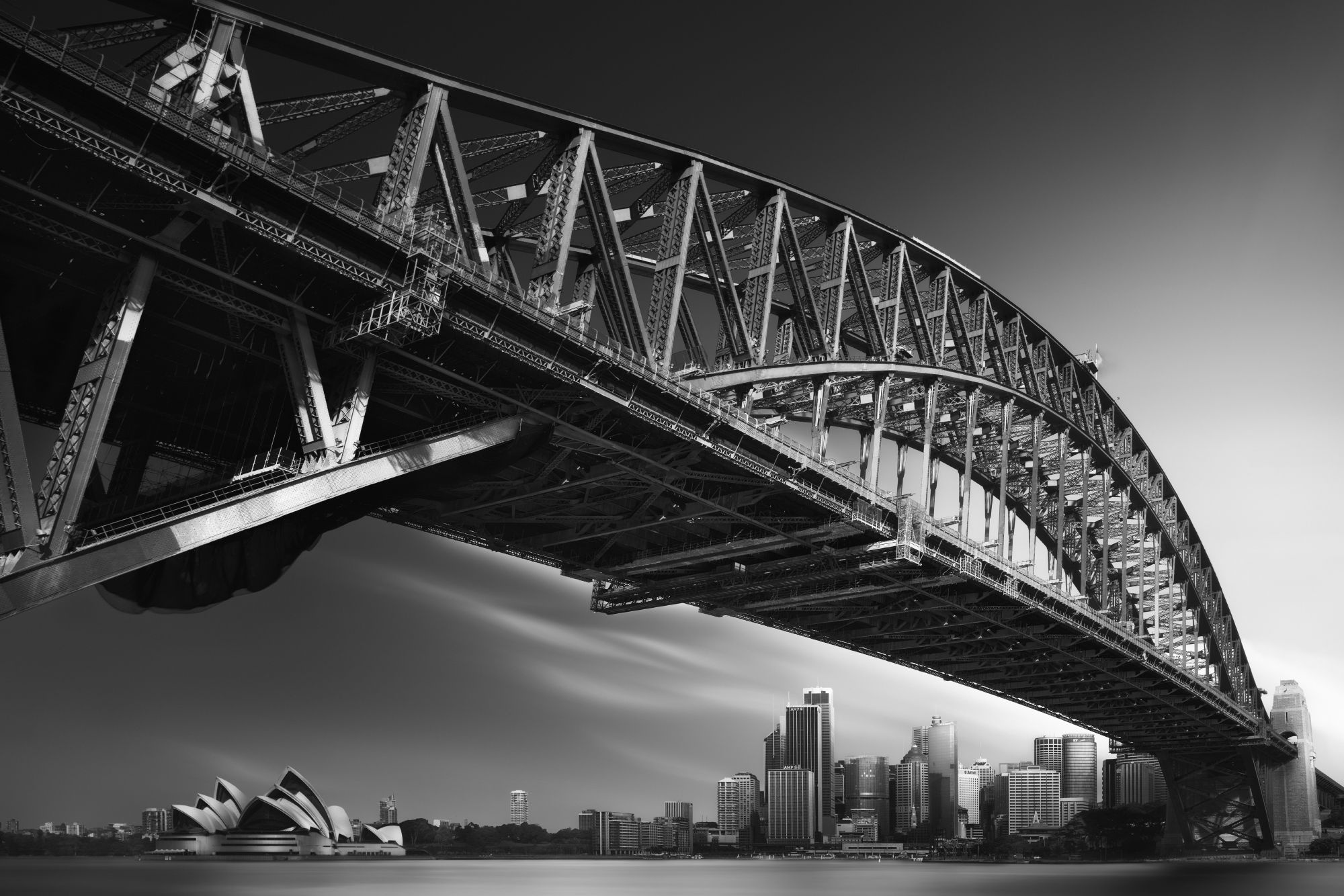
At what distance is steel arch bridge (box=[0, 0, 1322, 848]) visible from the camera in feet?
79.0

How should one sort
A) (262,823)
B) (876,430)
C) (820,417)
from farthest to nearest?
(262,823)
(876,430)
(820,417)

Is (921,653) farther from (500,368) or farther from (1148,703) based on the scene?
(500,368)

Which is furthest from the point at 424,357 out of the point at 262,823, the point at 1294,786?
the point at 262,823

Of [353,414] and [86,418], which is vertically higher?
[353,414]

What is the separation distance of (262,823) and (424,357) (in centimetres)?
14164

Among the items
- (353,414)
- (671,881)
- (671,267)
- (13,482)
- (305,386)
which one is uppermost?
(671,267)

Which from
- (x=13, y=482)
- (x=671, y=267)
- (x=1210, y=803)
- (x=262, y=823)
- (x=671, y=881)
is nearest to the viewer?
(x=13, y=482)

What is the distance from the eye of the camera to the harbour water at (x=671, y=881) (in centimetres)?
8062

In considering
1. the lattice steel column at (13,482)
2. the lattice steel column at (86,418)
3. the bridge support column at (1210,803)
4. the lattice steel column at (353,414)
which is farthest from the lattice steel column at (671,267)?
the bridge support column at (1210,803)

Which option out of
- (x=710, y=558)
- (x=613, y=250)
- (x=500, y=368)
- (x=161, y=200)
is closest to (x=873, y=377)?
(x=710, y=558)

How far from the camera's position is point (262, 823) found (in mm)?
154750

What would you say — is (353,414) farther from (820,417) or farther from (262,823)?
(262,823)

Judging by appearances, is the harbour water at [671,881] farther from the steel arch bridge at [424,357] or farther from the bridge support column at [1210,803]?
the steel arch bridge at [424,357]

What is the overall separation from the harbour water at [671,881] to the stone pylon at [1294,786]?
124 inches
